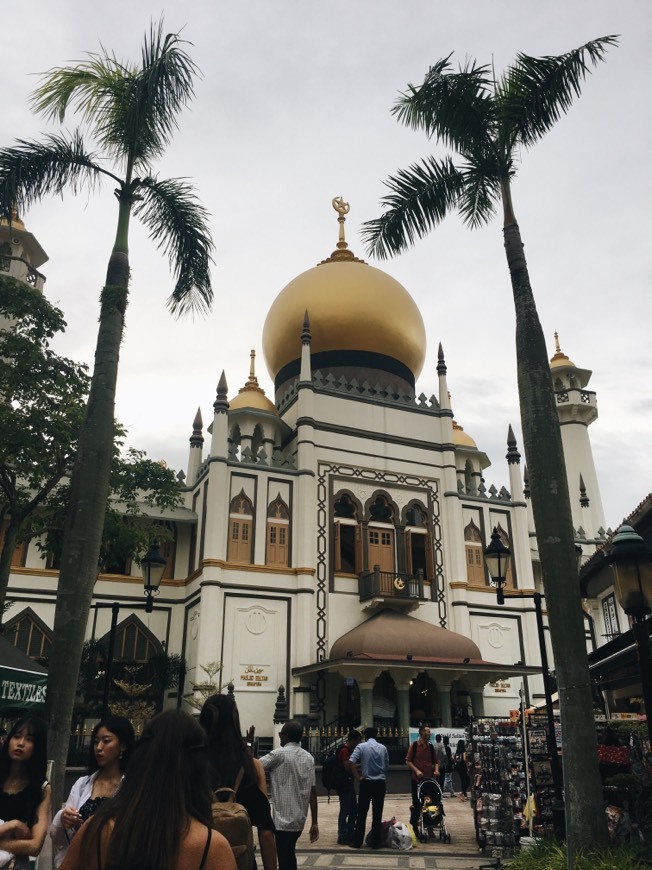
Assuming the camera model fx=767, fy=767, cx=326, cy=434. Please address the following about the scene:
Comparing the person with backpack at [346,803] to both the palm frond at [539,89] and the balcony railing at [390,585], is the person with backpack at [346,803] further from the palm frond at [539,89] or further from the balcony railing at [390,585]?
the balcony railing at [390,585]

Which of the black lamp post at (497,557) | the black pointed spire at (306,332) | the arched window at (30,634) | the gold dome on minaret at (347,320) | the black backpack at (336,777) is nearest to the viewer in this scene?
the black backpack at (336,777)

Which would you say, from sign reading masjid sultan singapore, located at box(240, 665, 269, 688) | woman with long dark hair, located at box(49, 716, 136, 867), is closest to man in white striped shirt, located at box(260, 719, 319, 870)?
woman with long dark hair, located at box(49, 716, 136, 867)

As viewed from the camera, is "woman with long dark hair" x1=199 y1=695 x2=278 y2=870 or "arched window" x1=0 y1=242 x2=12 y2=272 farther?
"arched window" x1=0 y1=242 x2=12 y2=272

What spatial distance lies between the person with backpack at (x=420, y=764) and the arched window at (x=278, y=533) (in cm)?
1442

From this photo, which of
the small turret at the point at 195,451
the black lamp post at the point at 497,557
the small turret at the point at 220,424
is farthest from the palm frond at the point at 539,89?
the small turret at the point at 195,451

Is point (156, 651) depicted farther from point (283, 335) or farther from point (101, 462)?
point (101, 462)

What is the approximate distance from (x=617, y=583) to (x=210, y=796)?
492cm

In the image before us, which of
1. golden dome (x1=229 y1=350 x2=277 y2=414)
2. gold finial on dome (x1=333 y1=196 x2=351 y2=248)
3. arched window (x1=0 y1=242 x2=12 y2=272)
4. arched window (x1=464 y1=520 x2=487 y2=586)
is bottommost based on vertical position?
arched window (x1=464 y1=520 x2=487 y2=586)

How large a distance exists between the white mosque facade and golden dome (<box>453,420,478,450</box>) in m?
2.83

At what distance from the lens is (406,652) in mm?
22641

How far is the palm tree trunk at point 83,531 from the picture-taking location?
7.88 metres

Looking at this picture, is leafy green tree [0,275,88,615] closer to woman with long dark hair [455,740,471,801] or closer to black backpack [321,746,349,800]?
black backpack [321,746,349,800]

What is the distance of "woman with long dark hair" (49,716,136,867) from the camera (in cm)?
405

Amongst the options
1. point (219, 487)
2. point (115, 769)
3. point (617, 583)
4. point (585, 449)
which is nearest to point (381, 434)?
point (219, 487)
